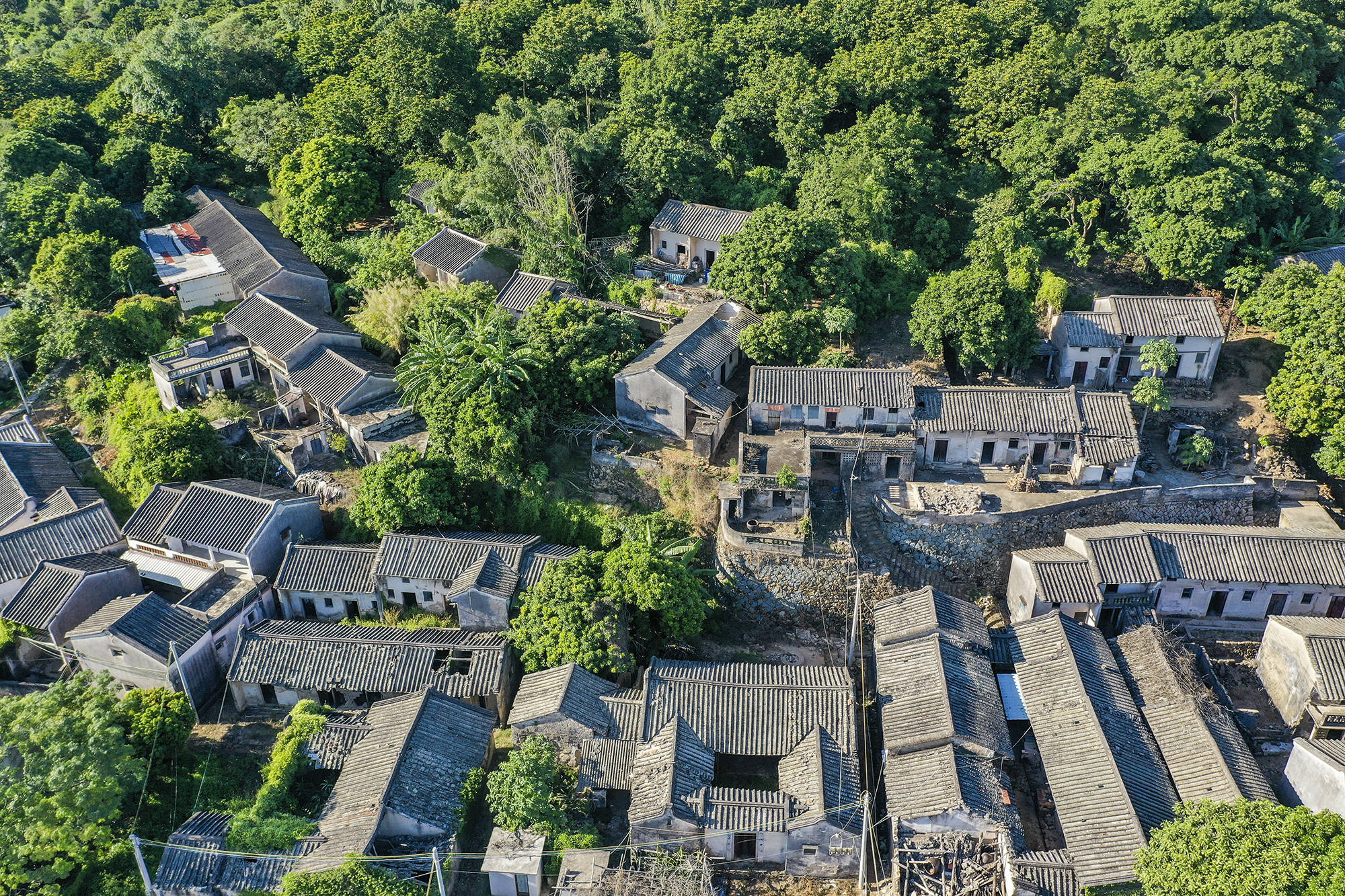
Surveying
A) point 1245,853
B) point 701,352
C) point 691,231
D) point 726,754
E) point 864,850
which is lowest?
point 726,754

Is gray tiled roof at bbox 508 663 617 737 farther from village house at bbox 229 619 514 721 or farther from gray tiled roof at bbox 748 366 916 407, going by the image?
gray tiled roof at bbox 748 366 916 407

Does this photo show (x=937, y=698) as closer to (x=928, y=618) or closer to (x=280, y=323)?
(x=928, y=618)

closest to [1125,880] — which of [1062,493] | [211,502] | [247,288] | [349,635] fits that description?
[1062,493]

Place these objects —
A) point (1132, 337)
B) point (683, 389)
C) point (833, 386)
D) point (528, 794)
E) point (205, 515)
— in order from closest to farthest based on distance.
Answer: point (528, 794)
point (205, 515)
point (683, 389)
point (833, 386)
point (1132, 337)

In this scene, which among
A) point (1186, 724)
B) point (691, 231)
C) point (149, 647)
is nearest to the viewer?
point (1186, 724)

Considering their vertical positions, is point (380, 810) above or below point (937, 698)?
above

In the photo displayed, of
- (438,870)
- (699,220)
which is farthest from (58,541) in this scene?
(699,220)
